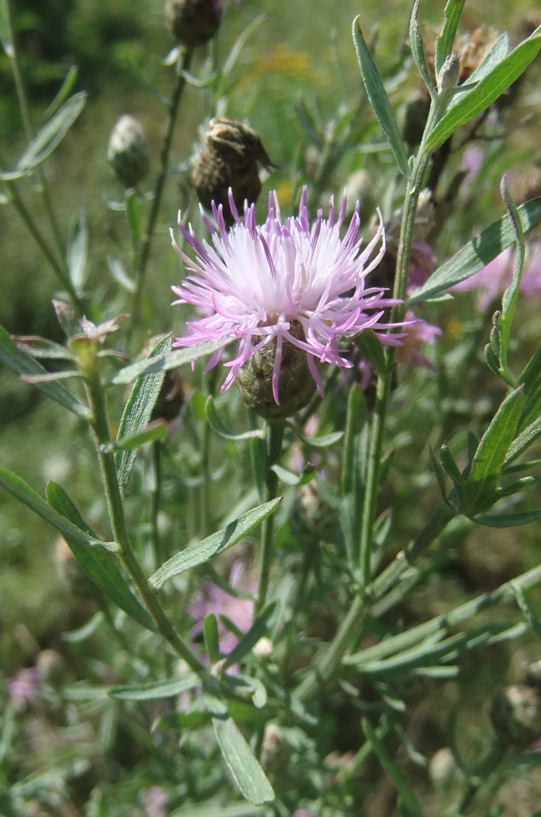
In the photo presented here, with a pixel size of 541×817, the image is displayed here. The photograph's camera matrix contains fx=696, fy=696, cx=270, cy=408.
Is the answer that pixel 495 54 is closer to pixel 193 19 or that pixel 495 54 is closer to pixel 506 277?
pixel 193 19

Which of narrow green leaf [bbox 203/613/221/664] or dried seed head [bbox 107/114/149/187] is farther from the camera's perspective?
dried seed head [bbox 107/114/149/187]

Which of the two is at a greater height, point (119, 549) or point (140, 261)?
point (140, 261)

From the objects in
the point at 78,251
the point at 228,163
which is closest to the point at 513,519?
the point at 228,163

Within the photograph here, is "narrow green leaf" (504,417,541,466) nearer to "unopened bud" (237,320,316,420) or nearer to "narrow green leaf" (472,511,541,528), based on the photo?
"narrow green leaf" (472,511,541,528)

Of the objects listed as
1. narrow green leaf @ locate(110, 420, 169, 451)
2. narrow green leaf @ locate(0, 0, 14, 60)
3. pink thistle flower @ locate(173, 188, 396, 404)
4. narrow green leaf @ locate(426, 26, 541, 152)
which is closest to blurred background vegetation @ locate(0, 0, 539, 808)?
narrow green leaf @ locate(0, 0, 14, 60)

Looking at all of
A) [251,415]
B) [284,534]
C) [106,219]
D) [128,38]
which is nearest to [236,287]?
[251,415]

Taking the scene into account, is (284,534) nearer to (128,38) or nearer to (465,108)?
(465,108)
